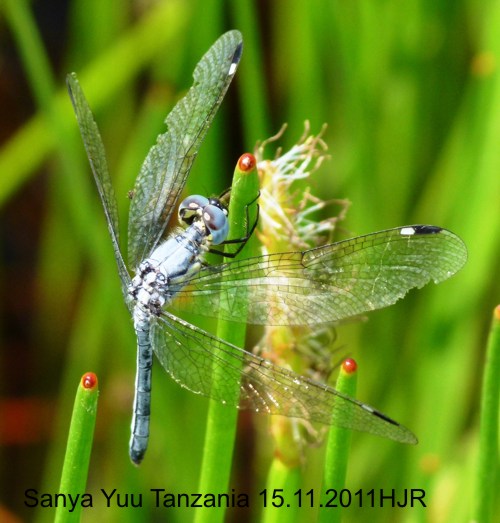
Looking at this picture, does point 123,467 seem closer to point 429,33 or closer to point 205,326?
point 205,326

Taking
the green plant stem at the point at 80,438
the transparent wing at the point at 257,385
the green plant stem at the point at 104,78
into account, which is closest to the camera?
the green plant stem at the point at 80,438

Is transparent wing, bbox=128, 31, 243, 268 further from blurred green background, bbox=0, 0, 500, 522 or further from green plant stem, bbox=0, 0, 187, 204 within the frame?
green plant stem, bbox=0, 0, 187, 204

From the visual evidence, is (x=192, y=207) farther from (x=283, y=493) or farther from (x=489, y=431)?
(x=489, y=431)

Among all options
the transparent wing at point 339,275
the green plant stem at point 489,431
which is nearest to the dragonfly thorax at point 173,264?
the transparent wing at point 339,275

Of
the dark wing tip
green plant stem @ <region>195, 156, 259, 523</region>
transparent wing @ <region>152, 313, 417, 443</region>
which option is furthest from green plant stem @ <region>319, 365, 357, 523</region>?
the dark wing tip

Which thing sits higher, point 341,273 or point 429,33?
point 429,33

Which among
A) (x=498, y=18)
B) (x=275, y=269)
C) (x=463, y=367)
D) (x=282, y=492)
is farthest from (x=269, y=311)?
(x=498, y=18)

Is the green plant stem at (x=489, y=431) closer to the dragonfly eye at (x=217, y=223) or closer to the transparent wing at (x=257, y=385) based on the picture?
the transparent wing at (x=257, y=385)

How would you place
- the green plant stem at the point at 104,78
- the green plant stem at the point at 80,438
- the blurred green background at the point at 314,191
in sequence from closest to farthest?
the green plant stem at the point at 80,438, the blurred green background at the point at 314,191, the green plant stem at the point at 104,78
